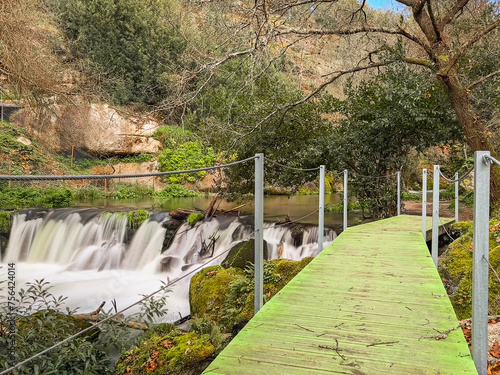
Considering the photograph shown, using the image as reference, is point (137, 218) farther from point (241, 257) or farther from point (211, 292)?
point (211, 292)

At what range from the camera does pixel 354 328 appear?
98.4 inches

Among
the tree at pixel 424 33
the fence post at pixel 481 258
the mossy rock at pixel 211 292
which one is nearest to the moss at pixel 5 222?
the tree at pixel 424 33

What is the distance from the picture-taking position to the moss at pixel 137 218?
10.6 metres

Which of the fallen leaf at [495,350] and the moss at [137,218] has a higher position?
the moss at [137,218]

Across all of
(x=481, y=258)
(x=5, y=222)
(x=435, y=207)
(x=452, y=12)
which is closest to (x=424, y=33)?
(x=452, y=12)

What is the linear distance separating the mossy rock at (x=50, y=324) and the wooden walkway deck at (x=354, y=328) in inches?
61.9

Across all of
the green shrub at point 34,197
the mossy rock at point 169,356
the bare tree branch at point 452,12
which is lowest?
the mossy rock at point 169,356

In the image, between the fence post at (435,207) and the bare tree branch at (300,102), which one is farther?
the bare tree branch at (300,102)

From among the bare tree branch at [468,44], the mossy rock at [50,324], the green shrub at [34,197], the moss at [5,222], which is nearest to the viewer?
the mossy rock at [50,324]

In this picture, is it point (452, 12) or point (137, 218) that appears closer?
point (452, 12)

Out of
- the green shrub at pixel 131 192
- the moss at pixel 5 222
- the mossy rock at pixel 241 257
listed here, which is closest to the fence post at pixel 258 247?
the mossy rock at pixel 241 257

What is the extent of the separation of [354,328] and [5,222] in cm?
1106

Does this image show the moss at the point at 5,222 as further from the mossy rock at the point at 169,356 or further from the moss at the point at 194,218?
the mossy rock at the point at 169,356

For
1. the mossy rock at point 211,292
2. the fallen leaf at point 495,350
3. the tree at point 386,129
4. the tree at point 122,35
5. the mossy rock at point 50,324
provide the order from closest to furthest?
1. the fallen leaf at point 495,350
2. the mossy rock at point 50,324
3. the mossy rock at point 211,292
4. the tree at point 386,129
5. the tree at point 122,35
